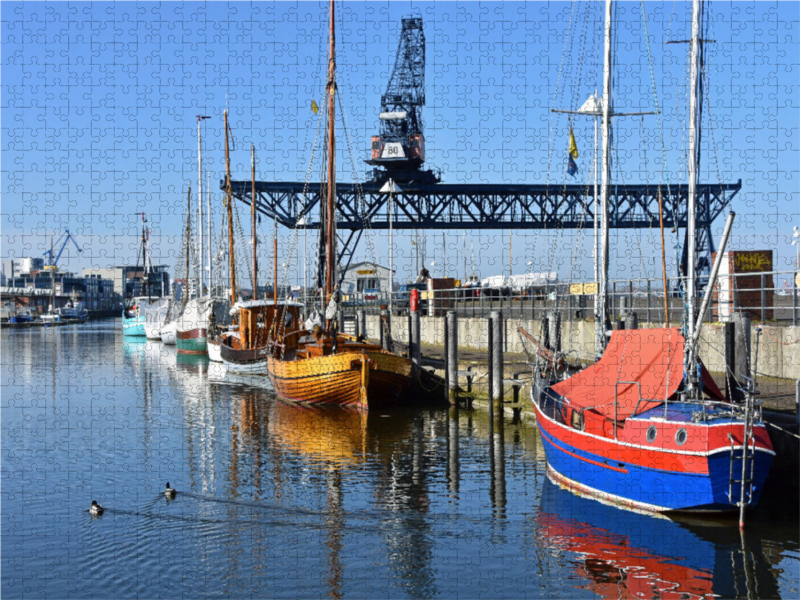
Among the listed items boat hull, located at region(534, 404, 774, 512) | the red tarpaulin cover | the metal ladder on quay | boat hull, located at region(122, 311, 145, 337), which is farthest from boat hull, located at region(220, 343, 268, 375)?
boat hull, located at region(122, 311, 145, 337)

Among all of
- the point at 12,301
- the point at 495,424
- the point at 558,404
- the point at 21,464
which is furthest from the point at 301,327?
the point at 12,301

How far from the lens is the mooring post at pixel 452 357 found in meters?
30.1

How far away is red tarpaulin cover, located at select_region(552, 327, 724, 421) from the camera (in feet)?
55.7

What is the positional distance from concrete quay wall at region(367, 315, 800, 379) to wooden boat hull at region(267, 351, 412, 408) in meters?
5.46

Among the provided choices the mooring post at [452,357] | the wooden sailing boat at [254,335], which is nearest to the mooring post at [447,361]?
the mooring post at [452,357]

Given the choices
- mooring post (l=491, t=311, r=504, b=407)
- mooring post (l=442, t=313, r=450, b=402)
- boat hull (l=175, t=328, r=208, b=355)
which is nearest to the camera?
mooring post (l=491, t=311, r=504, b=407)

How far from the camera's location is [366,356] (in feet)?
98.4

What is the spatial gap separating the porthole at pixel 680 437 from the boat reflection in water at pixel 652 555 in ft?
5.16

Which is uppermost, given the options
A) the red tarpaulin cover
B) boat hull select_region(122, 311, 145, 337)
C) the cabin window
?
the cabin window

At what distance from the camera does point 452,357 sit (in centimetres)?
→ 3053

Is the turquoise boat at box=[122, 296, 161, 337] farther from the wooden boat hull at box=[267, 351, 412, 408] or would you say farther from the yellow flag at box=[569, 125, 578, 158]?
the wooden boat hull at box=[267, 351, 412, 408]

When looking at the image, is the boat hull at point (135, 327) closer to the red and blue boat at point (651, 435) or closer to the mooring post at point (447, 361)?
the mooring post at point (447, 361)

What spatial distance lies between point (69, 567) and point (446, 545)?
6374 millimetres

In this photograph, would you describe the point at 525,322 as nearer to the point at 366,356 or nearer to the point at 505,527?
the point at 366,356
